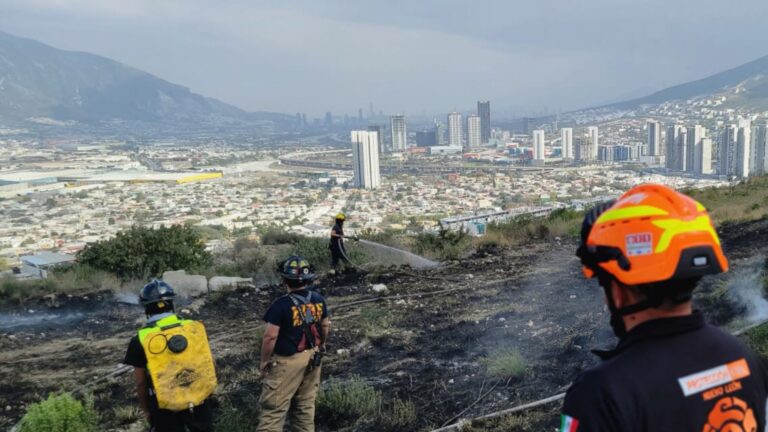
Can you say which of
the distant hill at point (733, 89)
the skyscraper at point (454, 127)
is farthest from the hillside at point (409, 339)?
the distant hill at point (733, 89)

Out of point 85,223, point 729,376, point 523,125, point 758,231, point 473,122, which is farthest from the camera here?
point 523,125

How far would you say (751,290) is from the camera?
330 inches

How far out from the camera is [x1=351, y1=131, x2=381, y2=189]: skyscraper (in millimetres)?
38156

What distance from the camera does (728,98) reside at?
6944 cm

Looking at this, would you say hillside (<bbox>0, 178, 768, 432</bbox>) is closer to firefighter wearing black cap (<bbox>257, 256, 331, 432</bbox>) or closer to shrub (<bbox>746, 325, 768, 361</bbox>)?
shrub (<bbox>746, 325, 768, 361</bbox>)

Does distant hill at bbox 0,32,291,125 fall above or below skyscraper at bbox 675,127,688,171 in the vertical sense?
above

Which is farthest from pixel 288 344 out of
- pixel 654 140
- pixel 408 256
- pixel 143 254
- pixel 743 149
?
pixel 654 140

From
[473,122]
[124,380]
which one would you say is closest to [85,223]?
[124,380]

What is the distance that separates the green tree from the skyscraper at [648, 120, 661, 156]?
37.6 meters

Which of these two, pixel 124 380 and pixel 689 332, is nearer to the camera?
pixel 689 332

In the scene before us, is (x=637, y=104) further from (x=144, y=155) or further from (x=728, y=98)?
(x=144, y=155)

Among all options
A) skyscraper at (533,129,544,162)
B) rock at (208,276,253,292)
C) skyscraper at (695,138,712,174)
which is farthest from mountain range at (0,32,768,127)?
rock at (208,276,253,292)

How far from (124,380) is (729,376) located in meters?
7.58

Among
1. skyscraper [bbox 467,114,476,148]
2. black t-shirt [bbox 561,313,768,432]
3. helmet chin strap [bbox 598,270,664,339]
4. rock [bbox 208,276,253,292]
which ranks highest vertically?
skyscraper [bbox 467,114,476,148]
